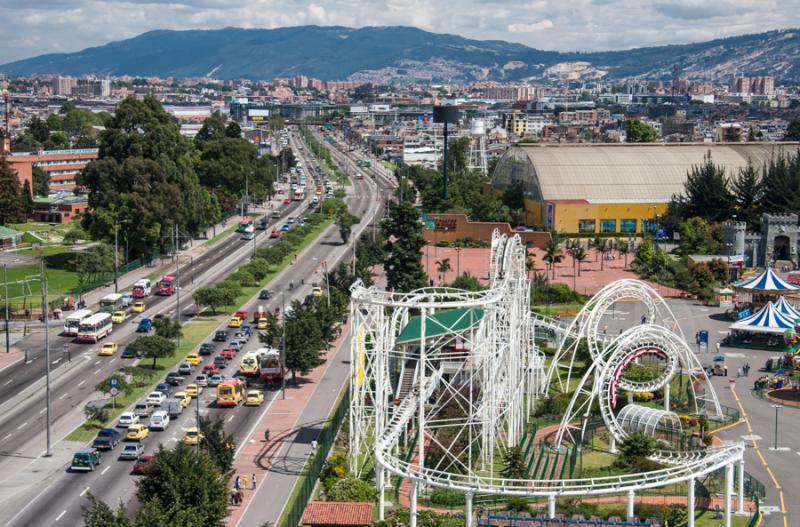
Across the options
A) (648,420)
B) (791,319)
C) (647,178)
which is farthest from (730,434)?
(647,178)

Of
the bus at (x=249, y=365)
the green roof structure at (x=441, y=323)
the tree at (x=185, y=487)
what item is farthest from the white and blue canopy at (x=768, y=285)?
the tree at (x=185, y=487)

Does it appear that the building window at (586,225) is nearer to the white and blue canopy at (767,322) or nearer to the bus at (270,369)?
the white and blue canopy at (767,322)

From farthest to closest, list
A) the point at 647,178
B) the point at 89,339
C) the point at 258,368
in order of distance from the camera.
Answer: the point at 647,178 < the point at 89,339 < the point at 258,368

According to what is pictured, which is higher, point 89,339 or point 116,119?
point 116,119

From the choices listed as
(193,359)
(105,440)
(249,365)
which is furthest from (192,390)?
(105,440)

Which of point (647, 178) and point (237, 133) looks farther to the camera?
point (237, 133)

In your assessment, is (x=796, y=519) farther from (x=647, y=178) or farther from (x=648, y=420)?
(x=647, y=178)

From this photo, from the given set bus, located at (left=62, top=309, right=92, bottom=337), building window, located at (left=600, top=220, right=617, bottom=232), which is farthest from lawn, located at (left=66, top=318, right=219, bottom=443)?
building window, located at (left=600, top=220, right=617, bottom=232)
